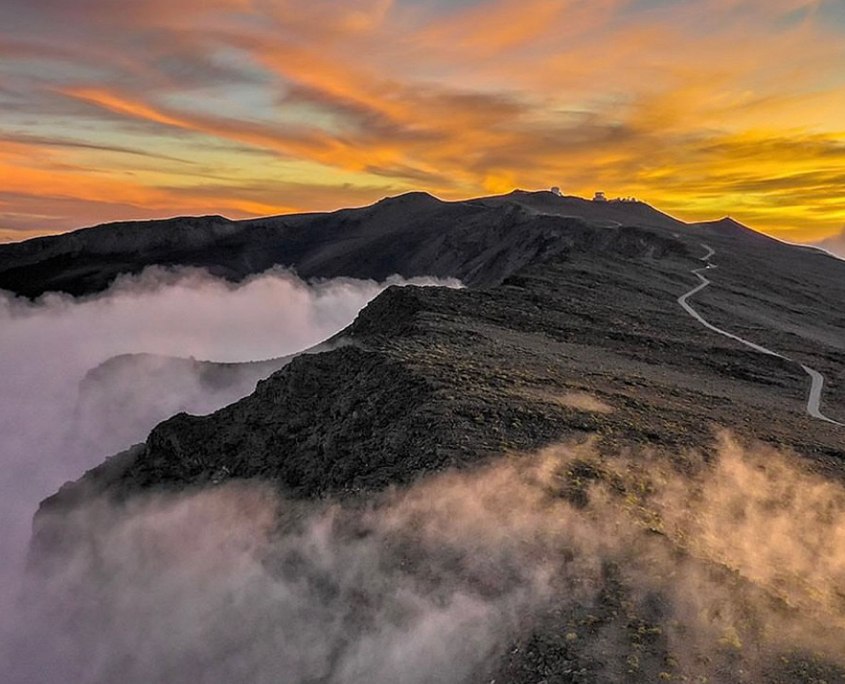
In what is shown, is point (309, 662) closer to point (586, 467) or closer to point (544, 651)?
point (544, 651)

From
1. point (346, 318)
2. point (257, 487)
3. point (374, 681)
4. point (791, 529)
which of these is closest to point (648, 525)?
point (791, 529)

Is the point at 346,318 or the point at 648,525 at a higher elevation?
the point at 648,525

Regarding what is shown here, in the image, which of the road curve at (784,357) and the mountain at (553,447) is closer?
the mountain at (553,447)

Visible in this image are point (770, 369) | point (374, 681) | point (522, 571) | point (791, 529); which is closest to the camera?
point (374, 681)

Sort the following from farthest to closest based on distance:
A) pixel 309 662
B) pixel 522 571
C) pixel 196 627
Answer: pixel 196 627 → pixel 309 662 → pixel 522 571

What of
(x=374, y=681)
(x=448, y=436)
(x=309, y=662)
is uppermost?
(x=448, y=436)

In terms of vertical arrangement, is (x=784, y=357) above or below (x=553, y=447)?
below

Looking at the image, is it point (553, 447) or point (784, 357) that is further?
point (784, 357)

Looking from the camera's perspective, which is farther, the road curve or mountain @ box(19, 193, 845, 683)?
the road curve
